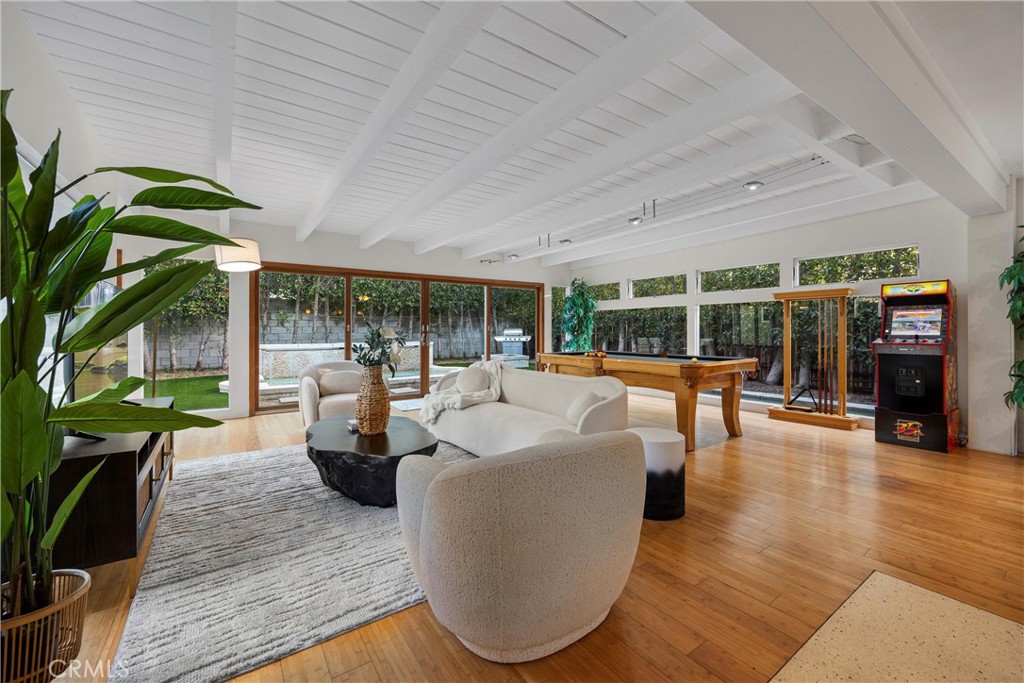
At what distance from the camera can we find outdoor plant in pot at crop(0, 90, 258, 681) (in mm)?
991

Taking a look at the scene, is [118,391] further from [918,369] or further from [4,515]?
[918,369]

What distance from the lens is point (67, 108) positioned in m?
2.64

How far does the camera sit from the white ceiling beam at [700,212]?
13.0 ft

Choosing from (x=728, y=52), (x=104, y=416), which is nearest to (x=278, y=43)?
(x=104, y=416)

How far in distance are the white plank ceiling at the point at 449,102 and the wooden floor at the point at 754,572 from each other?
8.23ft

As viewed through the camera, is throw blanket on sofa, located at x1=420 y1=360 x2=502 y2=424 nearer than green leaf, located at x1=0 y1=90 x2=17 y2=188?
No

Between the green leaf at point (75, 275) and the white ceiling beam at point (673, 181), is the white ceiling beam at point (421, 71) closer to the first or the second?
the green leaf at point (75, 275)

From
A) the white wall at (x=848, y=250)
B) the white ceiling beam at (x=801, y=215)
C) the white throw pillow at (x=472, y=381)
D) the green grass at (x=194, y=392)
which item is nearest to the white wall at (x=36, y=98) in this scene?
the white throw pillow at (x=472, y=381)

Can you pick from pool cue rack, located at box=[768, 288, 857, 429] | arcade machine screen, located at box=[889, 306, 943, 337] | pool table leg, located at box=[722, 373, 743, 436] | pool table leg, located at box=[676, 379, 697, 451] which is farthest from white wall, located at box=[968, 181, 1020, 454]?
pool table leg, located at box=[676, 379, 697, 451]

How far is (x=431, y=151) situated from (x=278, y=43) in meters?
1.46

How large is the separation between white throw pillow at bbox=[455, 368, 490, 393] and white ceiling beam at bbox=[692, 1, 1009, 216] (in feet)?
11.3

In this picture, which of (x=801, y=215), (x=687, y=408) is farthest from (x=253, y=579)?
(x=801, y=215)

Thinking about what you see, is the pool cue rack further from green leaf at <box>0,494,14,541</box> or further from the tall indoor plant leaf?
green leaf at <box>0,494,14,541</box>

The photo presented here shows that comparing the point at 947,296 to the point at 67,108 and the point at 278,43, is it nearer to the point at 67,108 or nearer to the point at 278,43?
the point at 278,43
